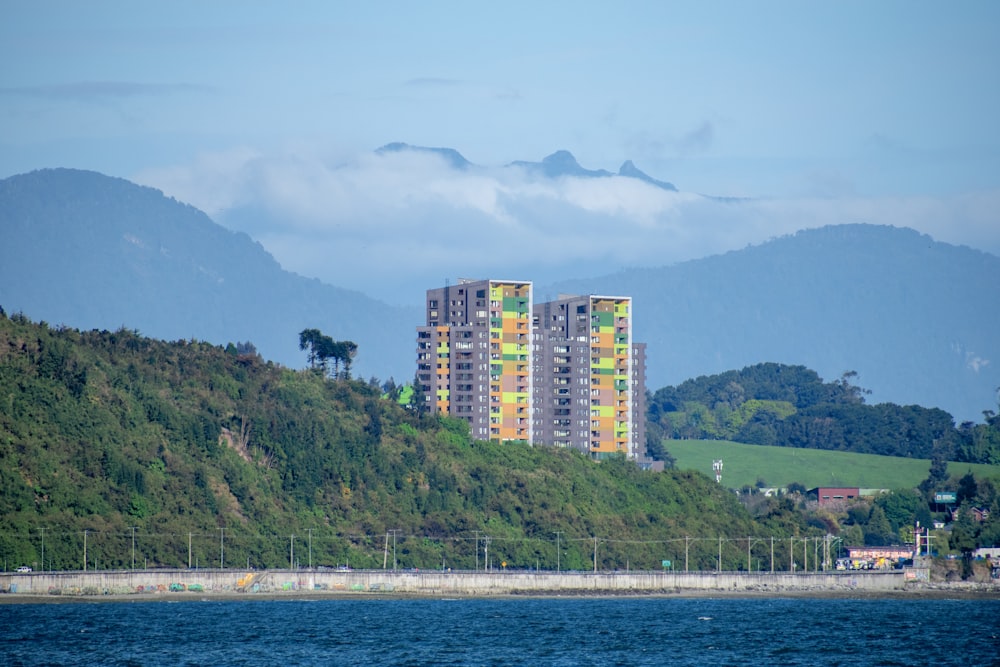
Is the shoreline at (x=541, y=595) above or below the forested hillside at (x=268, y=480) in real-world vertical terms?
below

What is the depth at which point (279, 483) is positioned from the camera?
164000 millimetres

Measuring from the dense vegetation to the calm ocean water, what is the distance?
43.8 feet

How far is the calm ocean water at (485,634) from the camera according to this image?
91438mm

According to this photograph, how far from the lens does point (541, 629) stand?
113 meters

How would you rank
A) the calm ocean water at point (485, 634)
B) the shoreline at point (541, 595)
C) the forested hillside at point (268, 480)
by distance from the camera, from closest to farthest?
the calm ocean water at point (485, 634), the shoreline at point (541, 595), the forested hillside at point (268, 480)

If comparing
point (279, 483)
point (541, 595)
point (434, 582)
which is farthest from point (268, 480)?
point (541, 595)

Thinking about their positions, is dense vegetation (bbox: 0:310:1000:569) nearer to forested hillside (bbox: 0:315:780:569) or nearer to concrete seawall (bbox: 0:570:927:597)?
forested hillside (bbox: 0:315:780:569)

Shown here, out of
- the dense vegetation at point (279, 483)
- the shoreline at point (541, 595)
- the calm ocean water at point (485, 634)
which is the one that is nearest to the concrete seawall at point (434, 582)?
the shoreline at point (541, 595)

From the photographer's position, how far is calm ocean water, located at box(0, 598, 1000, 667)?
91.4m

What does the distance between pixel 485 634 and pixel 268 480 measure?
6026 cm

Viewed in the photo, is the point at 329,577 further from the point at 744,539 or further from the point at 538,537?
the point at 744,539

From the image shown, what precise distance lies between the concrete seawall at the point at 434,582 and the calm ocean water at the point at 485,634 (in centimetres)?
347

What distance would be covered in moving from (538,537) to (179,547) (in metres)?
42.5

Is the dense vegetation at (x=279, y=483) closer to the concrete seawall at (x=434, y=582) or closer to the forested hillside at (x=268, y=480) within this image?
the forested hillside at (x=268, y=480)
